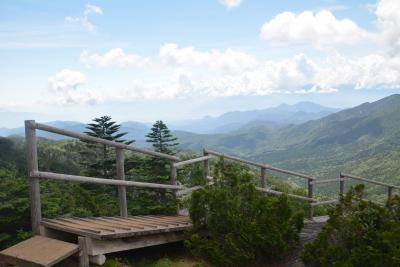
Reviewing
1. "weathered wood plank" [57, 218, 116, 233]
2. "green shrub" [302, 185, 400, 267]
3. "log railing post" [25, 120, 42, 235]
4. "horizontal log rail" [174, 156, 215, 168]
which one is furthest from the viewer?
"horizontal log rail" [174, 156, 215, 168]

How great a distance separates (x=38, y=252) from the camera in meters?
5.85

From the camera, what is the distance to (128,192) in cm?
1016

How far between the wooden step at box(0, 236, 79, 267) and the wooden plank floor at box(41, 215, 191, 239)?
9.3 inches

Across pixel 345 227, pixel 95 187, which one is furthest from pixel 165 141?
pixel 345 227

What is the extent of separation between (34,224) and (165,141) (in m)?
12.4

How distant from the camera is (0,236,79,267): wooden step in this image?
18.4ft

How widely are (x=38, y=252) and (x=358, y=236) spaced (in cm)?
411

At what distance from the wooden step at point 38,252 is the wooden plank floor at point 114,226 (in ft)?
0.77

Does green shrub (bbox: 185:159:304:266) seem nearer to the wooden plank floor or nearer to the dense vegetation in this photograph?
the wooden plank floor

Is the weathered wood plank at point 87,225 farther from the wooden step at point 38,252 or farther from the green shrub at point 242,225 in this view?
the green shrub at point 242,225

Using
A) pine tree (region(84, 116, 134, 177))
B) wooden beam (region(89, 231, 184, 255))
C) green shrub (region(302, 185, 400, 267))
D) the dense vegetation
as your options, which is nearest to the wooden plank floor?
wooden beam (region(89, 231, 184, 255))

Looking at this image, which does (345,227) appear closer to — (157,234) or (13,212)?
(157,234)

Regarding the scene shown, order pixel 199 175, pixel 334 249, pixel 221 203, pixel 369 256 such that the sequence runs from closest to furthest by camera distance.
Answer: pixel 369 256 < pixel 334 249 < pixel 221 203 < pixel 199 175

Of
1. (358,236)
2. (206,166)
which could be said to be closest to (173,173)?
(206,166)
